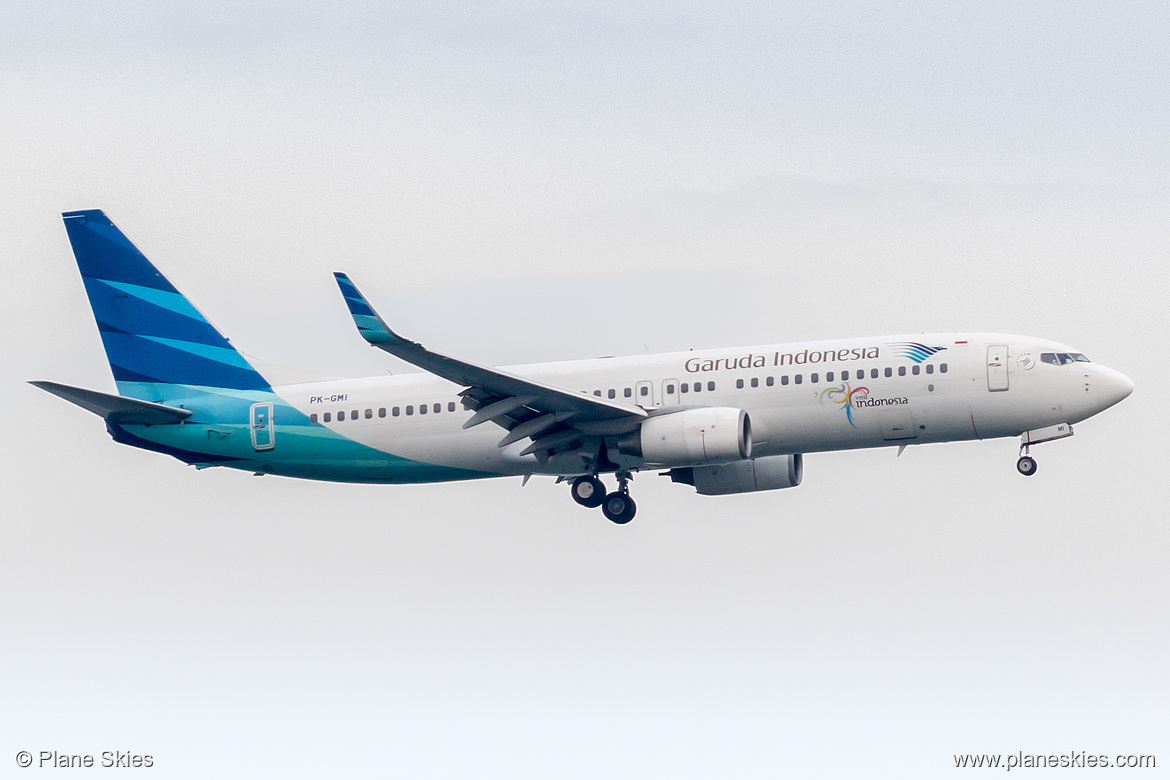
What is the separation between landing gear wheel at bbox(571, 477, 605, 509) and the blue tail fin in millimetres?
9724

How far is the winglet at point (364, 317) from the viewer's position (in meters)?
36.2

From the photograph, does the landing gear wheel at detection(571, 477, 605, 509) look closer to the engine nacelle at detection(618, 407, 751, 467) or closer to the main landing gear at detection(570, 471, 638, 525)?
the main landing gear at detection(570, 471, 638, 525)

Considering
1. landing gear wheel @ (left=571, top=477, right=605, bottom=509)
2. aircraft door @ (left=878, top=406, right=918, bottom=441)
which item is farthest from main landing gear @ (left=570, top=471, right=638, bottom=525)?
aircraft door @ (left=878, top=406, right=918, bottom=441)

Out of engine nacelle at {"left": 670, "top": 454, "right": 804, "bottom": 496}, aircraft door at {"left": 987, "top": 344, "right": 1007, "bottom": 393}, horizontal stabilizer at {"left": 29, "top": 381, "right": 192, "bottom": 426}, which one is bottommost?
engine nacelle at {"left": 670, "top": 454, "right": 804, "bottom": 496}

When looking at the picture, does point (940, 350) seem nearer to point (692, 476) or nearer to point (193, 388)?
point (692, 476)

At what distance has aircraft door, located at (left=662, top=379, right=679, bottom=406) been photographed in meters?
42.6

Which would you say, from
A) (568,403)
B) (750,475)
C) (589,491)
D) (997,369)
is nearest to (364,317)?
(568,403)

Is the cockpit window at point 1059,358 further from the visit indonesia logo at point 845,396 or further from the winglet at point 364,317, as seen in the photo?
the winglet at point 364,317

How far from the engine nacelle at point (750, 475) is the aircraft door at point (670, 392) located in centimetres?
325

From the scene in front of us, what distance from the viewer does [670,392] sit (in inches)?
1681

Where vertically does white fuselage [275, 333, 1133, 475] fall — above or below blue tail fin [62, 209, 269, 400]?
below

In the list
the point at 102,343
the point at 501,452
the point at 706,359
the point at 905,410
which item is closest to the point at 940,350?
the point at 905,410

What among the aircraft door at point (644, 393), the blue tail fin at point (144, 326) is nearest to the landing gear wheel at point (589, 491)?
the aircraft door at point (644, 393)

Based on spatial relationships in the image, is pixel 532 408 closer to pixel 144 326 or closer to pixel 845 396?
pixel 845 396
